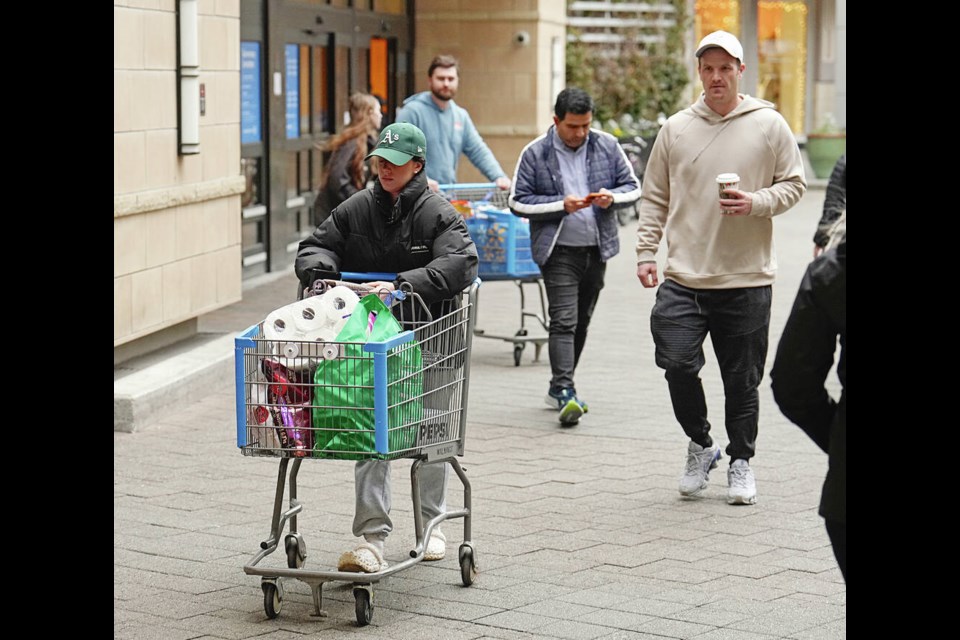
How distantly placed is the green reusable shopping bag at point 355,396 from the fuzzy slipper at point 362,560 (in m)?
0.51

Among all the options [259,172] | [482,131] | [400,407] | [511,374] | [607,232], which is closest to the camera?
[400,407]

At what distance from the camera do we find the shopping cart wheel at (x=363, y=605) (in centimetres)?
548

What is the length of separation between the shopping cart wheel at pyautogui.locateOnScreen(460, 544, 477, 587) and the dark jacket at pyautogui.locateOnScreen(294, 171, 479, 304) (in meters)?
0.99

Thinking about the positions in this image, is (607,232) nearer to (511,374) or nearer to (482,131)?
(511,374)

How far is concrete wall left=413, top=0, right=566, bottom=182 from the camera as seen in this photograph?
21094 millimetres

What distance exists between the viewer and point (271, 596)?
18.3ft

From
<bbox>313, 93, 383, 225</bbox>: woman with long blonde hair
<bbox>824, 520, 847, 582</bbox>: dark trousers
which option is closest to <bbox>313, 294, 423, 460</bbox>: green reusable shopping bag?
<bbox>824, 520, 847, 582</bbox>: dark trousers

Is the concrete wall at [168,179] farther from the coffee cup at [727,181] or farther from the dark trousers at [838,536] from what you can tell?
the dark trousers at [838,536]

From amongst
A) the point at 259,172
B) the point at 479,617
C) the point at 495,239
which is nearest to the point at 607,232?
the point at 495,239

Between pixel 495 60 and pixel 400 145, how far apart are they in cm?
1551

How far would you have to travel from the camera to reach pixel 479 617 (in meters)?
5.59

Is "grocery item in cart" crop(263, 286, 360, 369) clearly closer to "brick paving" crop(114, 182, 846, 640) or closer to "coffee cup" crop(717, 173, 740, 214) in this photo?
"brick paving" crop(114, 182, 846, 640)

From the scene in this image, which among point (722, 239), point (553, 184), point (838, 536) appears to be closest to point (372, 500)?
point (722, 239)
